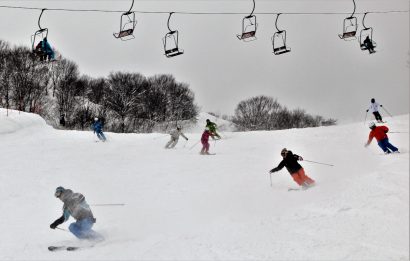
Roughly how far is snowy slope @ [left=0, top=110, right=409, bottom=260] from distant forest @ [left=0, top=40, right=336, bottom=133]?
34428mm

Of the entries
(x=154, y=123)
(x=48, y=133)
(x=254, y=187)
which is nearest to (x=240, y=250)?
(x=254, y=187)

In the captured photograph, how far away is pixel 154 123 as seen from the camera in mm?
64375

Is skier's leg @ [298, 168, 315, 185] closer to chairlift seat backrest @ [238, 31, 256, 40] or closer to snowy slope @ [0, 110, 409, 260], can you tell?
snowy slope @ [0, 110, 409, 260]

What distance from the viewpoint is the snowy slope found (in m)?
7.46

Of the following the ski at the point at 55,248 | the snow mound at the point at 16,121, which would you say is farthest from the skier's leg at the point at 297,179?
the snow mound at the point at 16,121

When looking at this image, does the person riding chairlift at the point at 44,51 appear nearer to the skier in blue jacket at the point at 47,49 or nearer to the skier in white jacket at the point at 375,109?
the skier in blue jacket at the point at 47,49

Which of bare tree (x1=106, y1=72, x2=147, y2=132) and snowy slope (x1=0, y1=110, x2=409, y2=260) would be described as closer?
snowy slope (x1=0, y1=110, x2=409, y2=260)

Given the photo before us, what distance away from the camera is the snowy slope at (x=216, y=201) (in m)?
7.46

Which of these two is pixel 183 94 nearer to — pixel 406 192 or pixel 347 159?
pixel 347 159

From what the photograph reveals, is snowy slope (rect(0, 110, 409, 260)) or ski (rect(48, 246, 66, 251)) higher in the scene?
snowy slope (rect(0, 110, 409, 260))

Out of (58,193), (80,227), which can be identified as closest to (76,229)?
(80,227)

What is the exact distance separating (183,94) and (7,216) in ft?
192

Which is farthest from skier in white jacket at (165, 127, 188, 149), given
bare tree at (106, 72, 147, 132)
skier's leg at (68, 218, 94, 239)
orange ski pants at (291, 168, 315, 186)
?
bare tree at (106, 72, 147, 132)

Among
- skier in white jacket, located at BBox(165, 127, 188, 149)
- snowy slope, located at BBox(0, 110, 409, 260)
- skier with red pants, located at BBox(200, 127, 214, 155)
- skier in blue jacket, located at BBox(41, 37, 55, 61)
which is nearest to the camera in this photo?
snowy slope, located at BBox(0, 110, 409, 260)
